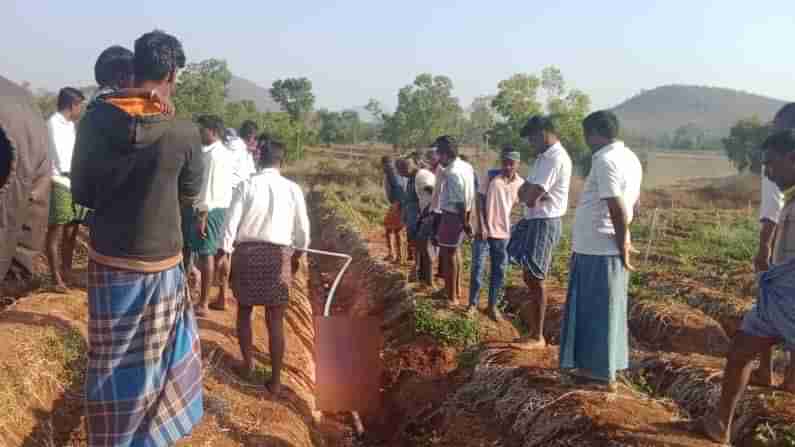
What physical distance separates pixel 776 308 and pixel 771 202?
200 centimetres

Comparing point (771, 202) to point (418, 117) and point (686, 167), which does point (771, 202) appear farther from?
point (686, 167)

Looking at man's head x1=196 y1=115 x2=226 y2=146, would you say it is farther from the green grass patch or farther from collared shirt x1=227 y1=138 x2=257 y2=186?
the green grass patch

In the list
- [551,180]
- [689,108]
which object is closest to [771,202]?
[551,180]

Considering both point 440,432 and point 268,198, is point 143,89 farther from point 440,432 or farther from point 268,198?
point 440,432

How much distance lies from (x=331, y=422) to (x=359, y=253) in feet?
19.6

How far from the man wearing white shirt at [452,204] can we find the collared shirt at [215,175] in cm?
237

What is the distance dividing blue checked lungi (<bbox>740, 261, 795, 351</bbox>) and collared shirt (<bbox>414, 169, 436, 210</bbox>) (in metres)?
5.35

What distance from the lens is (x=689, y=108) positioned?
518ft

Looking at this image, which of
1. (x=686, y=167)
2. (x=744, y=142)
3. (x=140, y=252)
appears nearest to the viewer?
(x=140, y=252)

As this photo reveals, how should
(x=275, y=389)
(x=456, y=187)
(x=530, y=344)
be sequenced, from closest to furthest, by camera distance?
(x=275, y=389), (x=530, y=344), (x=456, y=187)

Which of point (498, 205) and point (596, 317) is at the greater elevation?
point (498, 205)

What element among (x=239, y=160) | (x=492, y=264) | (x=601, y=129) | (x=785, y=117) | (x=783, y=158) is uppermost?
(x=785, y=117)

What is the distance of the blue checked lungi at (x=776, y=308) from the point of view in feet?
11.0

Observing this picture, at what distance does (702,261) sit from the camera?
1284cm
